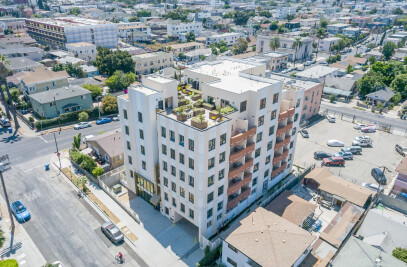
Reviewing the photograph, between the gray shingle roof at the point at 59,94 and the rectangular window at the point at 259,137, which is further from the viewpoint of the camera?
the gray shingle roof at the point at 59,94

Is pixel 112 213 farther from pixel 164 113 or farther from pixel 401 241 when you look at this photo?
pixel 401 241

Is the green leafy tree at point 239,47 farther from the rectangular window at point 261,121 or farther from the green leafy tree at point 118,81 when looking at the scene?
the rectangular window at point 261,121

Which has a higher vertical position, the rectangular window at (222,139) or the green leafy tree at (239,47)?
the rectangular window at (222,139)

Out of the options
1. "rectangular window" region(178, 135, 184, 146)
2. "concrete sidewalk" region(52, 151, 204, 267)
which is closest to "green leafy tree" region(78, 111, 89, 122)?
"concrete sidewalk" region(52, 151, 204, 267)

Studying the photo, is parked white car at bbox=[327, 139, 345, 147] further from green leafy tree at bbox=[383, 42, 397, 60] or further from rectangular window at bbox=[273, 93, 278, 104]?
green leafy tree at bbox=[383, 42, 397, 60]

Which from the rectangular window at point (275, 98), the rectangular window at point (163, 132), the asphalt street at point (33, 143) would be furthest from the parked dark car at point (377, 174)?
the asphalt street at point (33, 143)

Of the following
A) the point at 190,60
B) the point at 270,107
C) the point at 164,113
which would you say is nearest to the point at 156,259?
the point at 164,113
